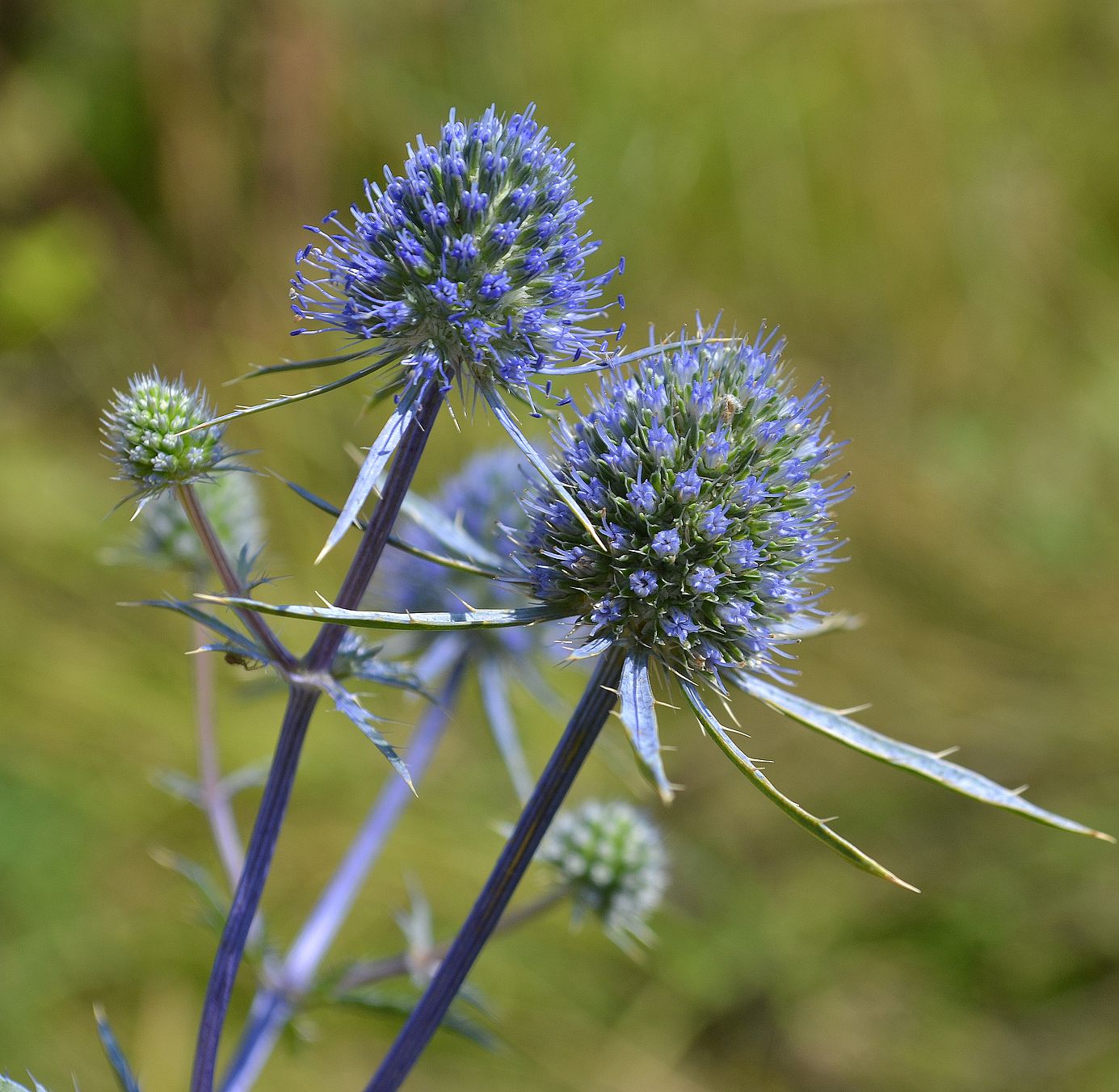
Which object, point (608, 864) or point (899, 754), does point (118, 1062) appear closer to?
point (608, 864)

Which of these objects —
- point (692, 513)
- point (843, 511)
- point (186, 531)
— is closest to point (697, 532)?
point (692, 513)

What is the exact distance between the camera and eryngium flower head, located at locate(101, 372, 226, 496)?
1267 millimetres

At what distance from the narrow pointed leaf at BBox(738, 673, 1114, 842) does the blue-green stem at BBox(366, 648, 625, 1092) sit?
0.87 ft

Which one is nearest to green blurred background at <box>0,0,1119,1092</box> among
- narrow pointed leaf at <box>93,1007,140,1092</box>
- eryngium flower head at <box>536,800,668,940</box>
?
eryngium flower head at <box>536,800,668,940</box>

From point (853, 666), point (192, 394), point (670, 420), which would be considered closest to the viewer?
point (192, 394)

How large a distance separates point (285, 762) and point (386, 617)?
1.11ft

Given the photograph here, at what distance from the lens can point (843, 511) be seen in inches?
221

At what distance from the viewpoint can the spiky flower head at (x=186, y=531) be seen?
86.9 inches

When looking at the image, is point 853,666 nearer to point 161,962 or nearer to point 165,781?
point 161,962

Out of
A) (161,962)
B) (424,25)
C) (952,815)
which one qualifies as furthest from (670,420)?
(424,25)

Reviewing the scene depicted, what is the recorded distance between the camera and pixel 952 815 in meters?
4.65

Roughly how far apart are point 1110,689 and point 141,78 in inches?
234

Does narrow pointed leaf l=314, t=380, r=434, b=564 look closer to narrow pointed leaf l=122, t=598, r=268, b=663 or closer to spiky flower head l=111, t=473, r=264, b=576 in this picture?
narrow pointed leaf l=122, t=598, r=268, b=663

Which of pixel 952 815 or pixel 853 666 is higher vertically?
pixel 853 666
